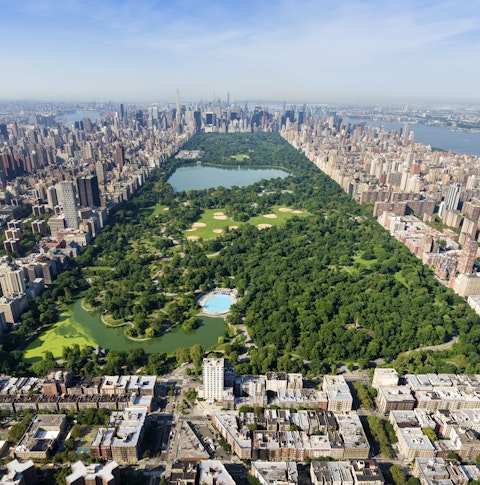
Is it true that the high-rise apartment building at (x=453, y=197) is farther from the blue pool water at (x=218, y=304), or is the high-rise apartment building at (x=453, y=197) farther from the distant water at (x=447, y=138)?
the distant water at (x=447, y=138)

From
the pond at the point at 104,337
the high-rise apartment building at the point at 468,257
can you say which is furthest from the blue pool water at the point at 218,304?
the high-rise apartment building at the point at 468,257

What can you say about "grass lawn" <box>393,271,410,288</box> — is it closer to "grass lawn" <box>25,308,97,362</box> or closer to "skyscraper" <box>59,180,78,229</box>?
"grass lawn" <box>25,308,97,362</box>

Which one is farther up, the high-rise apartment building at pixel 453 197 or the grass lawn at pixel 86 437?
the high-rise apartment building at pixel 453 197

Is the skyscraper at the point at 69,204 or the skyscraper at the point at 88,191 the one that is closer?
the skyscraper at the point at 69,204

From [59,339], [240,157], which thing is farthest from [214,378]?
[240,157]

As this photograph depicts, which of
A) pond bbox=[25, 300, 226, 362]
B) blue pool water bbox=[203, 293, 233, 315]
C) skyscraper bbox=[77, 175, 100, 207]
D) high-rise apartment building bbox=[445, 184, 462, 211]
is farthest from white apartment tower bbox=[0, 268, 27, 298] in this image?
high-rise apartment building bbox=[445, 184, 462, 211]

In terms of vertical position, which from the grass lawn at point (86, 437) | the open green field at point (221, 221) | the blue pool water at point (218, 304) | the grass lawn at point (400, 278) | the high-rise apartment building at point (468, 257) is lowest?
the grass lawn at point (400, 278)
